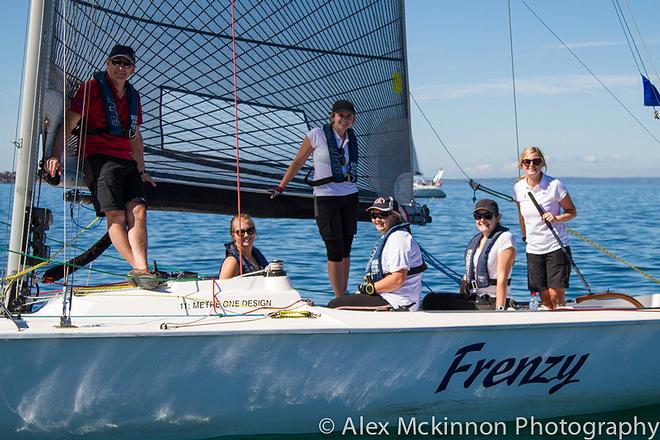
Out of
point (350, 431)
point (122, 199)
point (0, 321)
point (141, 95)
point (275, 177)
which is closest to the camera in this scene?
point (0, 321)

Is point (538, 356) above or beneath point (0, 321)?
beneath

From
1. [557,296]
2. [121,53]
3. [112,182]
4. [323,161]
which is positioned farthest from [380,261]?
[121,53]

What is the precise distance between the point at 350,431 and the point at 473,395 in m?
0.65

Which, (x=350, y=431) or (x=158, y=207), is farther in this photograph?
(x=158, y=207)

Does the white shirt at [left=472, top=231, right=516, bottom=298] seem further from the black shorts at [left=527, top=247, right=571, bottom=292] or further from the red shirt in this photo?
the red shirt

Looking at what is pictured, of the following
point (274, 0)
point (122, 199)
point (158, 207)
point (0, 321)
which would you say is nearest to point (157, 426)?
point (0, 321)

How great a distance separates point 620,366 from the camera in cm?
514

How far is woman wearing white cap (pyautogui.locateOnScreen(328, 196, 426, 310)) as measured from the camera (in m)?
5.12

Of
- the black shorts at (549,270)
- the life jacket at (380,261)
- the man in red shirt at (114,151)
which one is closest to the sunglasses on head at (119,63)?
the man in red shirt at (114,151)

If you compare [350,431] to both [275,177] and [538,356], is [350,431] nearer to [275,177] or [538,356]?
[538,356]

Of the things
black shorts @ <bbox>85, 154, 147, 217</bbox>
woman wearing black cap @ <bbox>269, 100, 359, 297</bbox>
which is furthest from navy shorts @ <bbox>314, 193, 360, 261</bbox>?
black shorts @ <bbox>85, 154, 147, 217</bbox>

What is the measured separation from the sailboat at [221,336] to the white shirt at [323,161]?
1.64 ft

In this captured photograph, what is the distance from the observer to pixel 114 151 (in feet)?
17.5

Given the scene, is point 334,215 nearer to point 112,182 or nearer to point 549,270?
point 549,270
